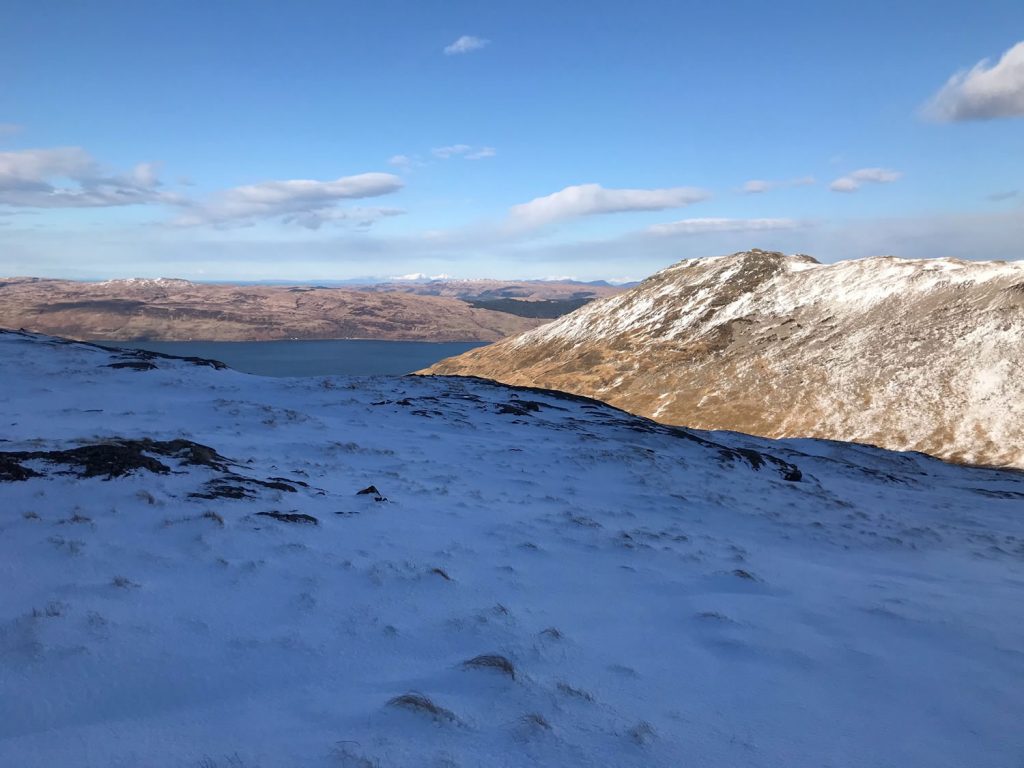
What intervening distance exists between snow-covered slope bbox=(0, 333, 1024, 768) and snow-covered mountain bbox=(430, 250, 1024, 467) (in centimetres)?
5566

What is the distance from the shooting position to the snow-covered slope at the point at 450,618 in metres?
4.93

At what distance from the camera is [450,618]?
23.8 feet

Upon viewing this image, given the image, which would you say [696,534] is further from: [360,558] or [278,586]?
[278,586]

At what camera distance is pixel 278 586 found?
7.45 meters

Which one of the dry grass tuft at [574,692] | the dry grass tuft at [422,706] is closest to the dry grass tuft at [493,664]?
the dry grass tuft at [574,692]

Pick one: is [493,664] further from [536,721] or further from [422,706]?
[422,706]

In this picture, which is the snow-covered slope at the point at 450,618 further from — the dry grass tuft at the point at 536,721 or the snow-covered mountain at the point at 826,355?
the snow-covered mountain at the point at 826,355

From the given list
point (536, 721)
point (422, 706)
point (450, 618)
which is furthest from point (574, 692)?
point (450, 618)

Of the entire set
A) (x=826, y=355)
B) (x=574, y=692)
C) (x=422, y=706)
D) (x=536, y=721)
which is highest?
(x=826, y=355)

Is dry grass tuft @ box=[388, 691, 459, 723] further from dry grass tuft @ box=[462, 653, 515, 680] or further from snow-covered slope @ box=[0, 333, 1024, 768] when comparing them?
dry grass tuft @ box=[462, 653, 515, 680]

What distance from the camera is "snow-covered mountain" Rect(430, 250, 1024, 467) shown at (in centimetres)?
6388

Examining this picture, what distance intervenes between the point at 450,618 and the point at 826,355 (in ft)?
281

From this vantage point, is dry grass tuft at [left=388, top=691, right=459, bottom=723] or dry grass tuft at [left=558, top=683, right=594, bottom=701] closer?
dry grass tuft at [left=388, top=691, right=459, bottom=723]

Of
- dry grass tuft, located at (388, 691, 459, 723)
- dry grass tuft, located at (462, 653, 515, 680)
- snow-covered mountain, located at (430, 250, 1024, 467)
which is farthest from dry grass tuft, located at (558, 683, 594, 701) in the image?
snow-covered mountain, located at (430, 250, 1024, 467)
